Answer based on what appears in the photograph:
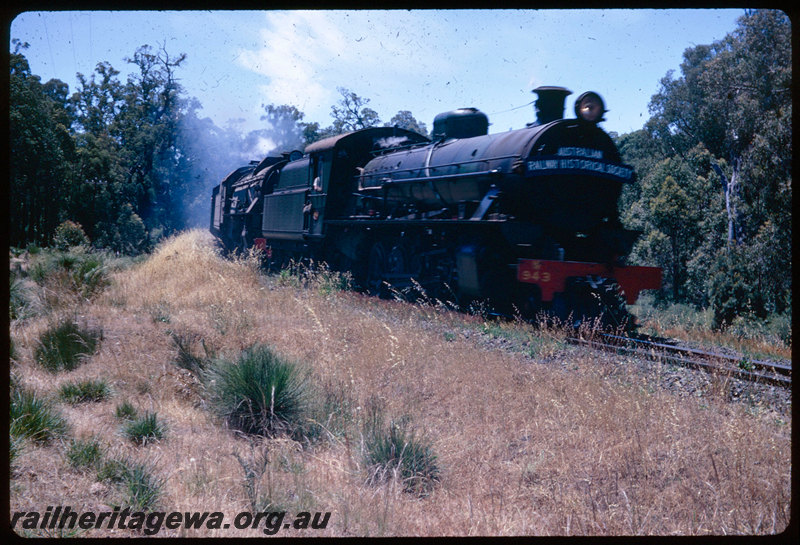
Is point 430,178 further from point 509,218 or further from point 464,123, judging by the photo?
point 509,218

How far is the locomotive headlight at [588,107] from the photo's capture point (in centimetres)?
934

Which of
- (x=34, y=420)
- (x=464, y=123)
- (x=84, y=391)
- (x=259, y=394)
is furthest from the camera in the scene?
(x=464, y=123)

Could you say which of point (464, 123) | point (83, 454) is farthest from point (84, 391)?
point (464, 123)

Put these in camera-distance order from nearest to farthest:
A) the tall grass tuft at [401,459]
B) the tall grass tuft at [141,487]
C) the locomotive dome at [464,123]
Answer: the tall grass tuft at [141,487]
the tall grass tuft at [401,459]
the locomotive dome at [464,123]

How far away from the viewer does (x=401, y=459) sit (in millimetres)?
3549

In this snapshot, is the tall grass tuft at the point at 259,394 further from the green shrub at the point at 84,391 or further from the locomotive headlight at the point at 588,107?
the locomotive headlight at the point at 588,107

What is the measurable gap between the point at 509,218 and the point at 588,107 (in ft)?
8.08

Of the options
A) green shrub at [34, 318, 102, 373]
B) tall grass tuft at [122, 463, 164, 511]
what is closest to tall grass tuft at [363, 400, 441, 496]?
tall grass tuft at [122, 463, 164, 511]

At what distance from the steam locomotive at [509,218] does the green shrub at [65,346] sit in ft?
15.6

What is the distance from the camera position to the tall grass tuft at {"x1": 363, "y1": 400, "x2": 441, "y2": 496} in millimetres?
3553

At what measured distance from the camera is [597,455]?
12.9 feet

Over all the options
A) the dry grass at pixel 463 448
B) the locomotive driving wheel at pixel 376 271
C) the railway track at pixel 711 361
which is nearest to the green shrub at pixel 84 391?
the dry grass at pixel 463 448

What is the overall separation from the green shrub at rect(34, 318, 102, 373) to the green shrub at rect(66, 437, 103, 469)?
7.96 ft

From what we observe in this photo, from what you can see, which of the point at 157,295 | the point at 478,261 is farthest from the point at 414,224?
the point at 157,295
